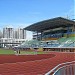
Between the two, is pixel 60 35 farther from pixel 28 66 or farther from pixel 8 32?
pixel 8 32

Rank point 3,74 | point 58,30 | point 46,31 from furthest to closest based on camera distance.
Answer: point 46,31, point 58,30, point 3,74

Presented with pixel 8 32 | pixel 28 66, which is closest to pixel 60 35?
pixel 28 66

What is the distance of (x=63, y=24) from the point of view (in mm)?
57531

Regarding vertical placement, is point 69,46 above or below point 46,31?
below

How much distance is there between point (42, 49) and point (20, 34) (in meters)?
121

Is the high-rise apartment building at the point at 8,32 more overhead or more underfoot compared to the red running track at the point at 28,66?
more overhead

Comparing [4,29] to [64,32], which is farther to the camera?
[4,29]

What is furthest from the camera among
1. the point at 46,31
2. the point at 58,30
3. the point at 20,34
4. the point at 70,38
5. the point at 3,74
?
the point at 20,34

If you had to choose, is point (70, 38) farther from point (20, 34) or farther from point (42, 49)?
point (20, 34)

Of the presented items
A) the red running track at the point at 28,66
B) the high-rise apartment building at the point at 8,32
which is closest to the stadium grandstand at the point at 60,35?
the red running track at the point at 28,66

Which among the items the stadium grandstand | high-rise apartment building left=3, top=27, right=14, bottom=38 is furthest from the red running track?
high-rise apartment building left=3, top=27, right=14, bottom=38

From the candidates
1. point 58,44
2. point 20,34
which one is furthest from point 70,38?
point 20,34

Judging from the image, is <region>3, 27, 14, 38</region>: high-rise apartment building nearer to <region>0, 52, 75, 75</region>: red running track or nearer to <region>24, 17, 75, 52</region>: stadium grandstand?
<region>24, 17, 75, 52</region>: stadium grandstand

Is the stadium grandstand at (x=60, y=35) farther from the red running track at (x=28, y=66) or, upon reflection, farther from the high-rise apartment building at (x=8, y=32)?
the high-rise apartment building at (x=8, y=32)
